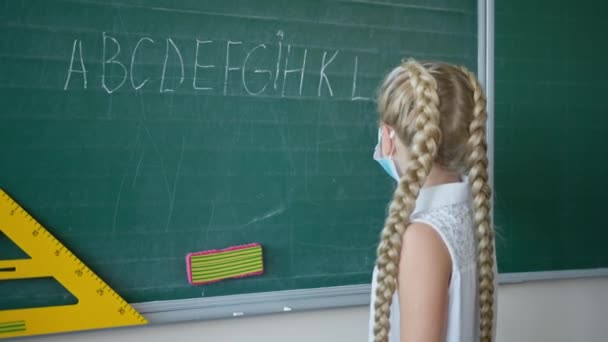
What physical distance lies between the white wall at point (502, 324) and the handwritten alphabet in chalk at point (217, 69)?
62 centimetres

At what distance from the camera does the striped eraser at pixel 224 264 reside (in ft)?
4.54

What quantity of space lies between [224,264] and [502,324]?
95cm

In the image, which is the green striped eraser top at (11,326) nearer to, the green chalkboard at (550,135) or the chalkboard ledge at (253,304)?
the chalkboard ledge at (253,304)

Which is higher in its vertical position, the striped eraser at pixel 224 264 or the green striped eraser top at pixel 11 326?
the striped eraser at pixel 224 264

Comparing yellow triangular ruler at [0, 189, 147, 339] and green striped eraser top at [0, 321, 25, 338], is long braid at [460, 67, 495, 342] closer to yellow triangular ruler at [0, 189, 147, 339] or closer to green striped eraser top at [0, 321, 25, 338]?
yellow triangular ruler at [0, 189, 147, 339]

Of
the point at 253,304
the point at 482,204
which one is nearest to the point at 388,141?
the point at 482,204

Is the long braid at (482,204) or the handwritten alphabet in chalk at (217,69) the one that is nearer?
Answer: the long braid at (482,204)

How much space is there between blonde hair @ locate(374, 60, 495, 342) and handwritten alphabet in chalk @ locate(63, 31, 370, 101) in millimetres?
493

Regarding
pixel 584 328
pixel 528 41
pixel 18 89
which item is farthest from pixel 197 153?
pixel 584 328

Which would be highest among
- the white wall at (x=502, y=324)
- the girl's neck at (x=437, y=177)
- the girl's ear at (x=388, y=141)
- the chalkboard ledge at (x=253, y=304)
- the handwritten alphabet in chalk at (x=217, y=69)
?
the handwritten alphabet in chalk at (x=217, y=69)

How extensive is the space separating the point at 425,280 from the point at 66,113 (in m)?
0.93

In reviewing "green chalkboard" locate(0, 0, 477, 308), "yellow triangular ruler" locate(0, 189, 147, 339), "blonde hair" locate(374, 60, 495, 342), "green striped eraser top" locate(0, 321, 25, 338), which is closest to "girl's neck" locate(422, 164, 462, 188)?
"blonde hair" locate(374, 60, 495, 342)

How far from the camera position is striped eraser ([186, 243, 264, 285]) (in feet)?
4.54

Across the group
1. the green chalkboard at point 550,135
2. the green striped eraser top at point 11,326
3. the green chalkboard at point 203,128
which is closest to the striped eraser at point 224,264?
the green chalkboard at point 203,128
